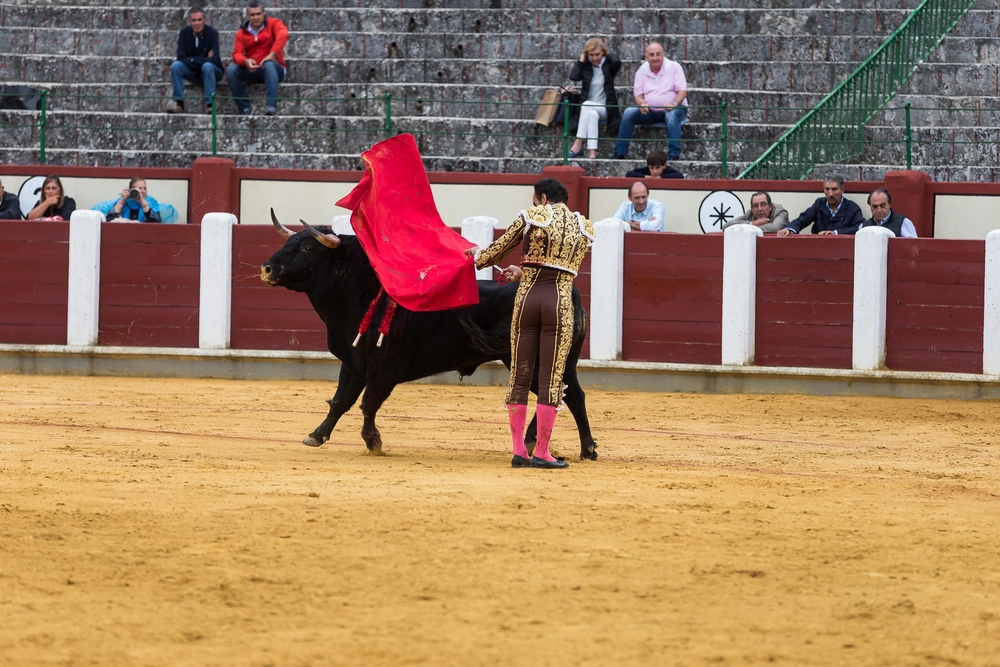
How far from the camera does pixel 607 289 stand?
11117 mm

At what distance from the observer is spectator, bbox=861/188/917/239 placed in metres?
10.9

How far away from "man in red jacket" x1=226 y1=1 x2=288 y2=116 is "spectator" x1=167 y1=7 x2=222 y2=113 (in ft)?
0.65

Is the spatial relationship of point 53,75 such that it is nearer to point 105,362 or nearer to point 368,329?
point 105,362

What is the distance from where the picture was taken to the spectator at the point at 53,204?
483 inches

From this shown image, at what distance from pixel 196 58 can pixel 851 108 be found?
621 cm

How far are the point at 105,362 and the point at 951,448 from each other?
6.74 metres

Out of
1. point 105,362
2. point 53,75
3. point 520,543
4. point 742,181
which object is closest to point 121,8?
point 53,75

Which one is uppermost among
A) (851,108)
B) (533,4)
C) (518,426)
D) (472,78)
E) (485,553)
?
(533,4)

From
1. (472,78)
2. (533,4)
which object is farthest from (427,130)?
(533,4)

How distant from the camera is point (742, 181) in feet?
40.3

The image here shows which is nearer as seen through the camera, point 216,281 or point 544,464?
point 544,464

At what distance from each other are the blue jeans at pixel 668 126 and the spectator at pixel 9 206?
16.9 ft

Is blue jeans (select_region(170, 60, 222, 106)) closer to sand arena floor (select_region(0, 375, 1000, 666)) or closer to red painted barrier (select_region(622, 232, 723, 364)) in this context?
red painted barrier (select_region(622, 232, 723, 364))

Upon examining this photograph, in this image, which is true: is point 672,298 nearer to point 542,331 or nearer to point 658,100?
point 658,100
